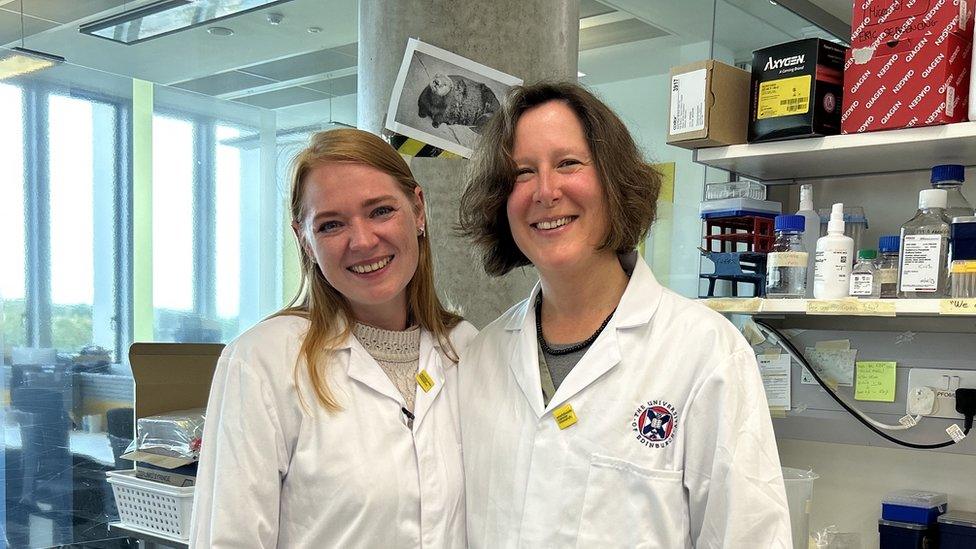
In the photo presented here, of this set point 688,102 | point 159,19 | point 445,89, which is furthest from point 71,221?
point 688,102

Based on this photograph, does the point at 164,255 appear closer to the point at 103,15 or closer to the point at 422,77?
the point at 103,15

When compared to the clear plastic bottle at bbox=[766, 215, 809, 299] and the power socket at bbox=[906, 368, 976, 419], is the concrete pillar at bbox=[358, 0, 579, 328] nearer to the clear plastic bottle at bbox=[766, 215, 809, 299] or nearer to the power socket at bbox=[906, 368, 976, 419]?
the clear plastic bottle at bbox=[766, 215, 809, 299]

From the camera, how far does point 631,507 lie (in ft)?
4.23

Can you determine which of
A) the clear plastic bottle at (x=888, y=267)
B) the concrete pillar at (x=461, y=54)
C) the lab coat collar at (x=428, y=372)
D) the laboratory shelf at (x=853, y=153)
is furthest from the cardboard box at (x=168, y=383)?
the clear plastic bottle at (x=888, y=267)

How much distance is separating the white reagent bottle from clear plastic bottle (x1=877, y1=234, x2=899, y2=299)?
80mm

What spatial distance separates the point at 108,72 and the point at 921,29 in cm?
244

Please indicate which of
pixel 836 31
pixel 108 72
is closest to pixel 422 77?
pixel 108 72

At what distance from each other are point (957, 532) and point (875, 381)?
0.41 m

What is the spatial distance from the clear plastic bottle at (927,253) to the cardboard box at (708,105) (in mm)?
458

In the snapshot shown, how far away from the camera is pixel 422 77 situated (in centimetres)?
192

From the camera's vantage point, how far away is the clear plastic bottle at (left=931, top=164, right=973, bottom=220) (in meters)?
1.95

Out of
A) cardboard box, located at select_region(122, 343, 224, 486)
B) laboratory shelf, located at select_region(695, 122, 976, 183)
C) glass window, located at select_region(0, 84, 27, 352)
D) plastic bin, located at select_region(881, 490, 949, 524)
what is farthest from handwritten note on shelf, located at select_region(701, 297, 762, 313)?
glass window, located at select_region(0, 84, 27, 352)

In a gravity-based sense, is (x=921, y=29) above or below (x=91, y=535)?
above

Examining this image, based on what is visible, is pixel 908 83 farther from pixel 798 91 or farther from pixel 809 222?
pixel 809 222
